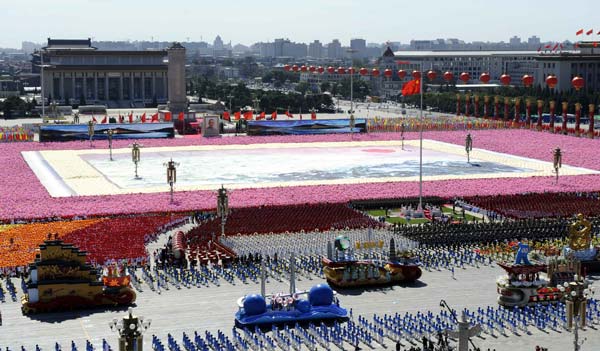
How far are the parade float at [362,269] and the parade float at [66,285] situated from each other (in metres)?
10.6

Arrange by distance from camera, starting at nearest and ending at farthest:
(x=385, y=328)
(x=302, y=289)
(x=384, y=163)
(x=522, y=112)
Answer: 1. (x=385, y=328)
2. (x=302, y=289)
3. (x=384, y=163)
4. (x=522, y=112)

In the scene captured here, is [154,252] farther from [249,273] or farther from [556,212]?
[556,212]

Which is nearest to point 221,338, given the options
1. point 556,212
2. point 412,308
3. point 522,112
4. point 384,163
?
point 412,308

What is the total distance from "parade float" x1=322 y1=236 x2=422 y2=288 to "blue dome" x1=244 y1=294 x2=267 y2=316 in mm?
7622

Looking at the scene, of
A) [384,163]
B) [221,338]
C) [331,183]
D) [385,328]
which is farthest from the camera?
[384,163]

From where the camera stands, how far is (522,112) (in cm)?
16175

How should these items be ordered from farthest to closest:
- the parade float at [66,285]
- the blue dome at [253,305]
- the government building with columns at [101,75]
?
the government building with columns at [101,75] < the parade float at [66,285] < the blue dome at [253,305]

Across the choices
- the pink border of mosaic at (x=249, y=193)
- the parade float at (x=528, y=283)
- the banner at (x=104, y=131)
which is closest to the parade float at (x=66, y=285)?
the parade float at (x=528, y=283)

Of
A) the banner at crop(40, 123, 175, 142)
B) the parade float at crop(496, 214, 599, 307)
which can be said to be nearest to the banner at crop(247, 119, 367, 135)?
the banner at crop(40, 123, 175, 142)

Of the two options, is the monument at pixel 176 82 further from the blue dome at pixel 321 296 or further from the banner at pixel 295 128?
the blue dome at pixel 321 296

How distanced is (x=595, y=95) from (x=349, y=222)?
108659 mm

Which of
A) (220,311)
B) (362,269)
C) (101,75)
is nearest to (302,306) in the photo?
(220,311)

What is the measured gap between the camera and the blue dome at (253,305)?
1686 inches

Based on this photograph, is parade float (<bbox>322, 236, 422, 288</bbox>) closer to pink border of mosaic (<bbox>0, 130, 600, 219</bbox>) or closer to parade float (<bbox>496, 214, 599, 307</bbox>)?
parade float (<bbox>496, 214, 599, 307</bbox>)
